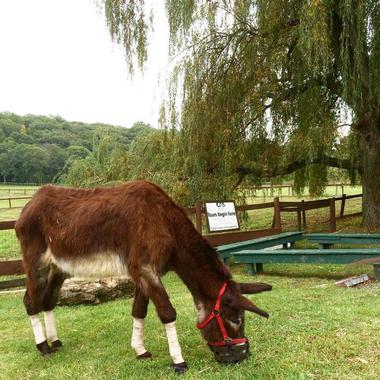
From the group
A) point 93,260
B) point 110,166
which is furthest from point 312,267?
point 110,166

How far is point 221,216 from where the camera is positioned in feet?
30.7

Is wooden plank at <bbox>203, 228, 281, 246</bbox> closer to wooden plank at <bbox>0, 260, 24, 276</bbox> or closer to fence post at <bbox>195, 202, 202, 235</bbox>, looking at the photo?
fence post at <bbox>195, 202, 202, 235</bbox>

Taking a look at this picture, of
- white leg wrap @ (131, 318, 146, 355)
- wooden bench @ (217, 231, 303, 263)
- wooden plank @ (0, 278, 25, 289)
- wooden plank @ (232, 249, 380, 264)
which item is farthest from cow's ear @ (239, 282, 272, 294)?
wooden plank @ (0, 278, 25, 289)

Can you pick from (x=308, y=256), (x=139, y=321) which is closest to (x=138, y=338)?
(x=139, y=321)

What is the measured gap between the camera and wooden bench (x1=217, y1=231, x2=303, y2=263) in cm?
843

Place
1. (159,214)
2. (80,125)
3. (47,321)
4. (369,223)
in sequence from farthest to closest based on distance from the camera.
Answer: (80,125), (369,223), (47,321), (159,214)

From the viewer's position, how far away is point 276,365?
11.6ft

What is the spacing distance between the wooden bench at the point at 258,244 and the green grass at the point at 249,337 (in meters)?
2.30

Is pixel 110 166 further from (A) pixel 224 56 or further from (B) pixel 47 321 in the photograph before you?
(B) pixel 47 321

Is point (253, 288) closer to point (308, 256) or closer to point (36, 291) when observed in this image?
point (36, 291)

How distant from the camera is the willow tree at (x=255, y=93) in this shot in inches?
399

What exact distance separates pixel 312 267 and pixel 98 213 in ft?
17.7

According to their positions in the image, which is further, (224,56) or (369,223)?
(369,223)

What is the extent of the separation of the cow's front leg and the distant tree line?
15.0 metres
